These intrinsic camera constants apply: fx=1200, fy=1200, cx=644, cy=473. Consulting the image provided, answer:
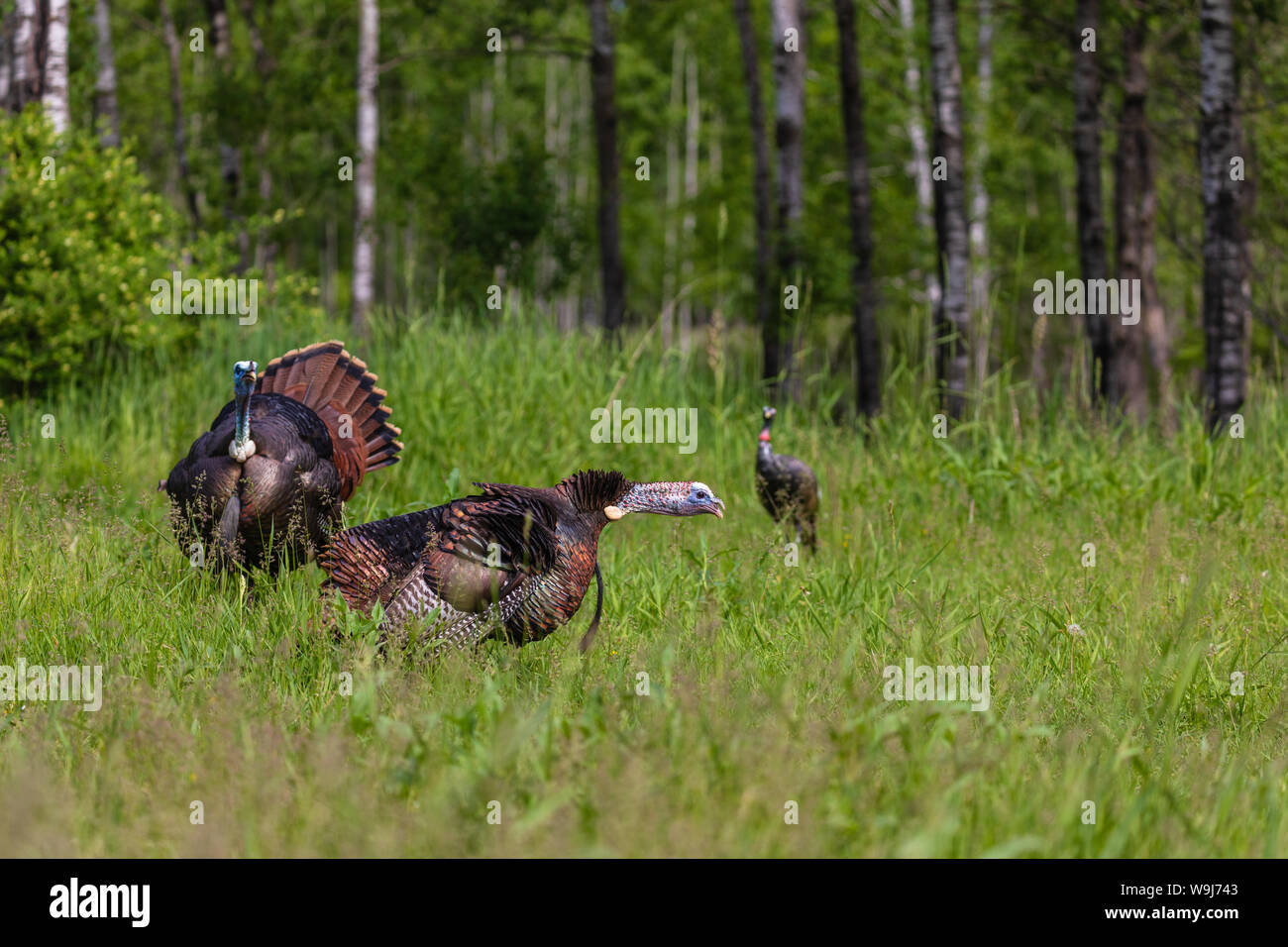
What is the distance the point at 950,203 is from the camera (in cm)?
1136

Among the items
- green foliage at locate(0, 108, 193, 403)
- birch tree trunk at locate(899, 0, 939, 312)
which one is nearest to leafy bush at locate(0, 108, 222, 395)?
green foliage at locate(0, 108, 193, 403)

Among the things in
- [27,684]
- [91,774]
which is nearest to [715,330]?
[27,684]

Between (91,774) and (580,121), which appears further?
(580,121)

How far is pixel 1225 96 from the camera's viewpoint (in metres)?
10.1

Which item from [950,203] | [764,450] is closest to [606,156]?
[950,203]

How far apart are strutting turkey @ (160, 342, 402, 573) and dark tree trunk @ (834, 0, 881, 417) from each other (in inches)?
415

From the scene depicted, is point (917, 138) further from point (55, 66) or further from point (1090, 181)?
point (55, 66)

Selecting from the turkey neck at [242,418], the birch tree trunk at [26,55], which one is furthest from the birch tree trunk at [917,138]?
the turkey neck at [242,418]

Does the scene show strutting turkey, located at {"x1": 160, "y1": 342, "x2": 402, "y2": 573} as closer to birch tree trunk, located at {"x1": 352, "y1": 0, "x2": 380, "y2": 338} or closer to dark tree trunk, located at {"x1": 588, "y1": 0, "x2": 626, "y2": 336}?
dark tree trunk, located at {"x1": 588, "y1": 0, "x2": 626, "y2": 336}

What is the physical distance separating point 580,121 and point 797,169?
29.4 meters

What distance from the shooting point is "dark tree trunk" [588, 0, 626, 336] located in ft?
56.8

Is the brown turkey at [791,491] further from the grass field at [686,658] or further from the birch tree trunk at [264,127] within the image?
the birch tree trunk at [264,127]
